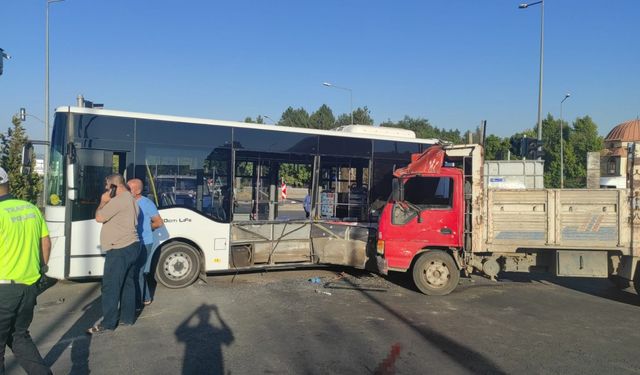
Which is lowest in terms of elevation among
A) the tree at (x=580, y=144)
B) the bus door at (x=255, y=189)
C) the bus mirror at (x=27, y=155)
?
the bus door at (x=255, y=189)

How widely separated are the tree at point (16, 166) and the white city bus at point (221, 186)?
28.2 ft

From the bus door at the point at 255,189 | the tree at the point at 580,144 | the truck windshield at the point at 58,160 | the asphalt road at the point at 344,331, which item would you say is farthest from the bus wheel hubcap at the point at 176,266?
the tree at the point at 580,144

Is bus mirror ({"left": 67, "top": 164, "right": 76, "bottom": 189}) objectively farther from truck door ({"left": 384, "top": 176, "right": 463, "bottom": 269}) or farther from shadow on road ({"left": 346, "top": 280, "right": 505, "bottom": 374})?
shadow on road ({"left": 346, "top": 280, "right": 505, "bottom": 374})

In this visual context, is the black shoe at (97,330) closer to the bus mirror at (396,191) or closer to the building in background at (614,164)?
the bus mirror at (396,191)

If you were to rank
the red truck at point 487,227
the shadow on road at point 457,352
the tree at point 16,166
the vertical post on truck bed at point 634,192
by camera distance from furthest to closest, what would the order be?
the tree at point 16,166 < the red truck at point 487,227 < the vertical post on truck bed at point 634,192 < the shadow on road at point 457,352

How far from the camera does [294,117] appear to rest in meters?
71.8

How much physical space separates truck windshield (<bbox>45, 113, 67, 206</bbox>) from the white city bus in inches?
0.7

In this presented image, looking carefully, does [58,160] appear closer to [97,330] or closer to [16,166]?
[97,330]

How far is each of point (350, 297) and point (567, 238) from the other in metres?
3.79

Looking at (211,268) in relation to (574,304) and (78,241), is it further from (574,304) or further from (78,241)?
(574,304)

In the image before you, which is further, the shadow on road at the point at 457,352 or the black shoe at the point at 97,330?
the black shoe at the point at 97,330

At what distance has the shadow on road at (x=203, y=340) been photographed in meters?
5.20

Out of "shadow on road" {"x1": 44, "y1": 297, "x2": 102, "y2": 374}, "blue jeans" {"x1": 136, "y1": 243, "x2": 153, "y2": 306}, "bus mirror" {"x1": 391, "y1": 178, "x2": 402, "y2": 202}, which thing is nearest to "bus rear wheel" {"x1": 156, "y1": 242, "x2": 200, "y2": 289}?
"blue jeans" {"x1": 136, "y1": 243, "x2": 153, "y2": 306}

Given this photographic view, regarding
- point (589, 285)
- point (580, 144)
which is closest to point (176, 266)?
point (589, 285)
